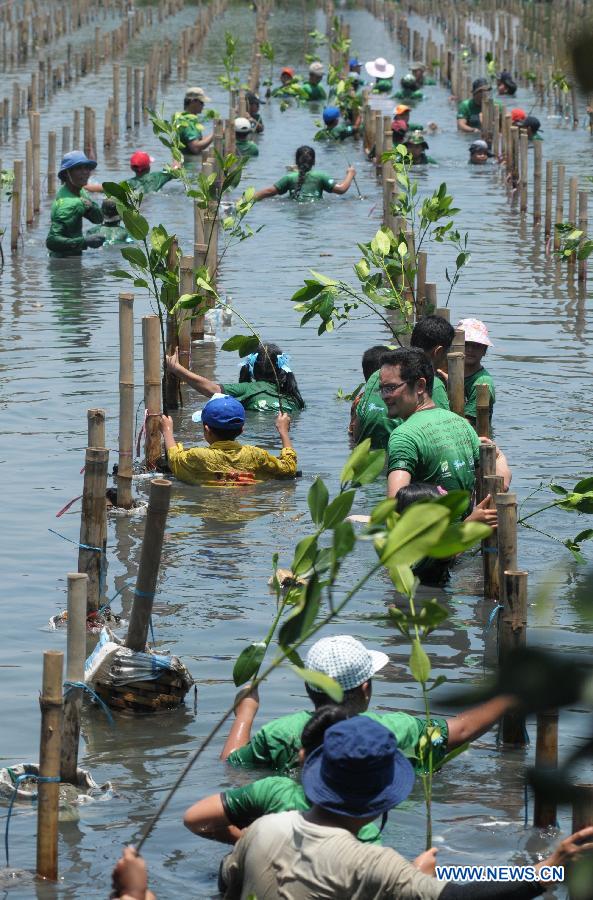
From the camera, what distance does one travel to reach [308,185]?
20312mm

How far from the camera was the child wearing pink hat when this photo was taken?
8758 mm

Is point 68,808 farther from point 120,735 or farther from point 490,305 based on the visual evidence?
point 490,305

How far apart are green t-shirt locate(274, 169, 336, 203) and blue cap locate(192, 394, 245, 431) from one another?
1116 centimetres

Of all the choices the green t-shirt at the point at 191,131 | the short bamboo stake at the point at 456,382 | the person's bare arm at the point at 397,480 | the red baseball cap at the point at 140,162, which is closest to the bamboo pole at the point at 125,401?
the short bamboo stake at the point at 456,382

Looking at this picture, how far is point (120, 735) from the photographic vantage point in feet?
20.0

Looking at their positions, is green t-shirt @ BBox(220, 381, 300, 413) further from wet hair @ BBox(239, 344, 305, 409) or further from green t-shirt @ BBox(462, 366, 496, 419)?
green t-shirt @ BBox(462, 366, 496, 419)

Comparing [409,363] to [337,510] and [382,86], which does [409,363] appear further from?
[382,86]

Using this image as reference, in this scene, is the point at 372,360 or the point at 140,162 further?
the point at 140,162

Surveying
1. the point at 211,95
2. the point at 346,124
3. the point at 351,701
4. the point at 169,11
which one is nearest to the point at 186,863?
the point at 351,701

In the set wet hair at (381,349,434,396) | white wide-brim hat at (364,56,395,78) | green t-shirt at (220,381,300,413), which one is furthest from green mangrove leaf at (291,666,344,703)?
white wide-brim hat at (364,56,395,78)

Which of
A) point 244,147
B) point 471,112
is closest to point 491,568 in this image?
point 244,147

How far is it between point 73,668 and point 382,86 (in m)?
28.0

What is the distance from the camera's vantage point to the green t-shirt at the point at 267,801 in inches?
164

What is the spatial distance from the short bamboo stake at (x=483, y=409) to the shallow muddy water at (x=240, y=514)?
0.79 metres
